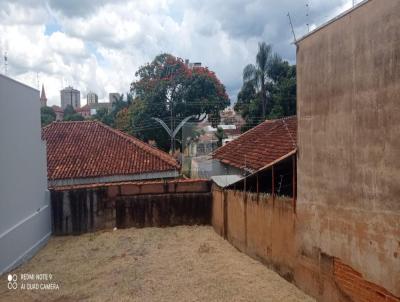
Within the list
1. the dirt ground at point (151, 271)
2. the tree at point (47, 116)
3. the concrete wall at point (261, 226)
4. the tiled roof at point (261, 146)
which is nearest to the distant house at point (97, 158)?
the tiled roof at point (261, 146)

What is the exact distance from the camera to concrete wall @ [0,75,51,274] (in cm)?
962

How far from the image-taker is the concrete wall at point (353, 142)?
513 cm

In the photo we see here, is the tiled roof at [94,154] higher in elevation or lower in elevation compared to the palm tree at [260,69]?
lower

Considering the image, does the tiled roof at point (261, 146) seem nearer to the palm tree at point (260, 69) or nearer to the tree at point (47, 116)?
the palm tree at point (260, 69)

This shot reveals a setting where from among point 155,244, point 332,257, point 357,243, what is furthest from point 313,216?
point 155,244

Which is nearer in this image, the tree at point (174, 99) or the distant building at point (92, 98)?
the tree at point (174, 99)

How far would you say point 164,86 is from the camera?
→ 98.7 ft

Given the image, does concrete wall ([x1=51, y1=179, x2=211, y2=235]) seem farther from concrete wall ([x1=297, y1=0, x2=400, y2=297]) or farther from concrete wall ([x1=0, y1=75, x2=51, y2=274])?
concrete wall ([x1=297, y1=0, x2=400, y2=297])

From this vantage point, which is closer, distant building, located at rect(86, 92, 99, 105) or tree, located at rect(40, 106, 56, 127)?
tree, located at rect(40, 106, 56, 127)

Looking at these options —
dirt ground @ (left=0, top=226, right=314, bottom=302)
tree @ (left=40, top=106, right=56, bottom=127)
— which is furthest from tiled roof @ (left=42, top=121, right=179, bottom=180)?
tree @ (left=40, top=106, right=56, bottom=127)

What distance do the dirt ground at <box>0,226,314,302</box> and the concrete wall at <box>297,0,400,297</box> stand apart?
155 centimetres

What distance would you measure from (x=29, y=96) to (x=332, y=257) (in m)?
9.47

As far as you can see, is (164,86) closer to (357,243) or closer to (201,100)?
(201,100)

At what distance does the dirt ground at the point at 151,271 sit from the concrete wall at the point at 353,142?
155 cm
